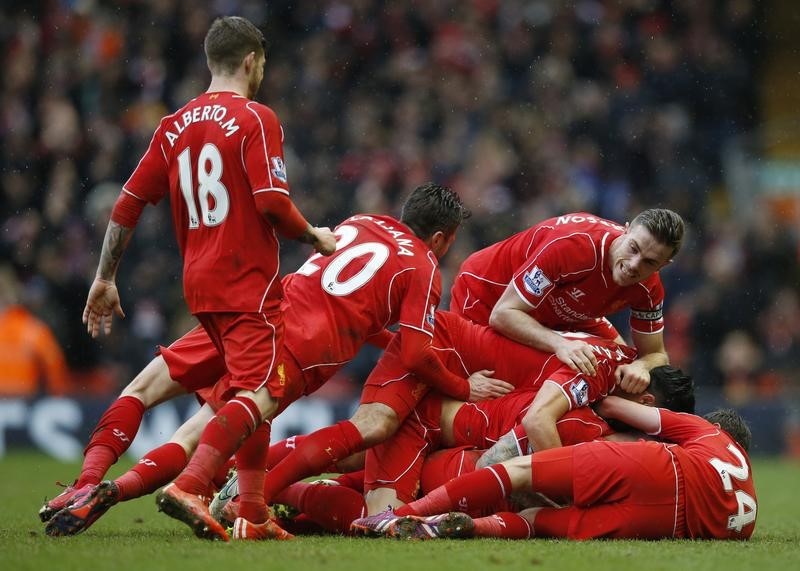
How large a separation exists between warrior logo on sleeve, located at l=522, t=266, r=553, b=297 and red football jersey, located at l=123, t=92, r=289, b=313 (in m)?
1.71

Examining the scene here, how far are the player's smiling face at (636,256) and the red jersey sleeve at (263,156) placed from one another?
79.5 inches

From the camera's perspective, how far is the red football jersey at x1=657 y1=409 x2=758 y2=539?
240 inches

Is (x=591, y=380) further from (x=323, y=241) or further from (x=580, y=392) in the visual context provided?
(x=323, y=241)

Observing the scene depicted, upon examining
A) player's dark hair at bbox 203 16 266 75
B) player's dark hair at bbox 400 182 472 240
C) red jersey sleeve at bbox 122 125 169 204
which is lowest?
player's dark hair at bbox 400 182 472 240

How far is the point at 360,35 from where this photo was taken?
1712cm

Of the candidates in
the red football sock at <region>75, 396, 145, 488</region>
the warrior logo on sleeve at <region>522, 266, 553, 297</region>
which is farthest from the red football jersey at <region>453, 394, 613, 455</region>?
the red football sock at <region>75, 396, 145, 488</region>

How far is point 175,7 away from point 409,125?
3591mm

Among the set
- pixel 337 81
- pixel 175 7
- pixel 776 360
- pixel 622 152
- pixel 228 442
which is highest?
pixel 175 7

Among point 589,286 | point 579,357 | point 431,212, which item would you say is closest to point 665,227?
point 589,286

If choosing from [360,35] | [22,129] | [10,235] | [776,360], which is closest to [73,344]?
[10,235]

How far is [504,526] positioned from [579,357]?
3.17ft

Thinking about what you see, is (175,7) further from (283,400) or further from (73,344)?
(283,400)

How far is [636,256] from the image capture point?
6.71 metres

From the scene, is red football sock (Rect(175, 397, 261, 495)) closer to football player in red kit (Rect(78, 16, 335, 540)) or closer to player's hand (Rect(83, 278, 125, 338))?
football player in red kit (Rect(78, 16, 335, 540))
